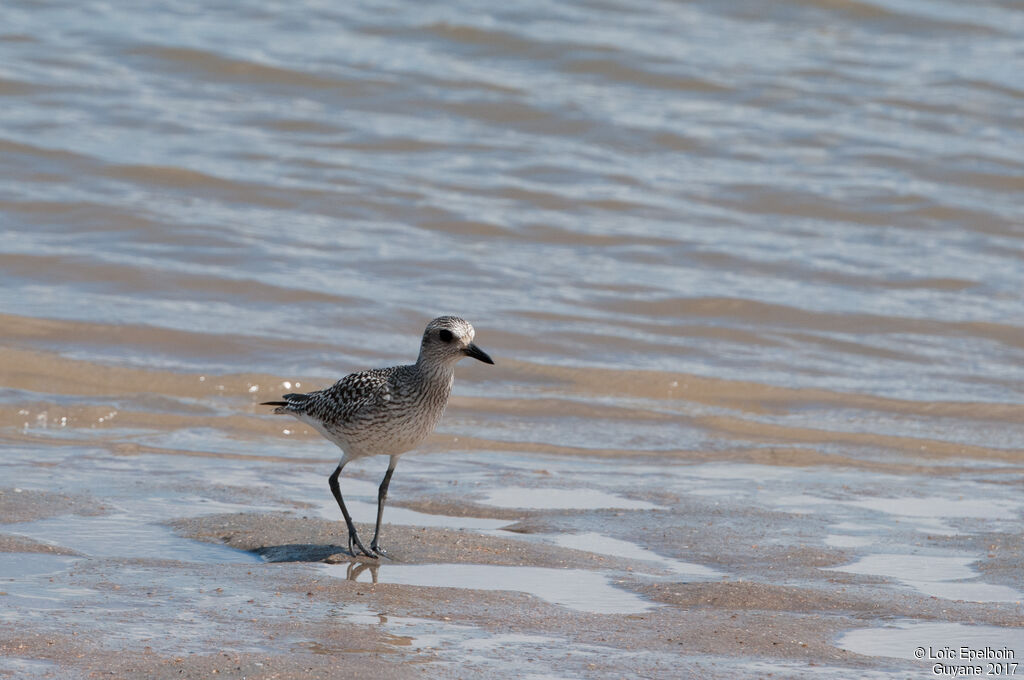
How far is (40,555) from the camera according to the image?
6184 mm

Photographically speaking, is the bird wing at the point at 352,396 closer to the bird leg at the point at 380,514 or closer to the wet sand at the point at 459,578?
the bird leg at the point at 380,514

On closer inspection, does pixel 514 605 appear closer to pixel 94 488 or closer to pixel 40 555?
pixel 40 555

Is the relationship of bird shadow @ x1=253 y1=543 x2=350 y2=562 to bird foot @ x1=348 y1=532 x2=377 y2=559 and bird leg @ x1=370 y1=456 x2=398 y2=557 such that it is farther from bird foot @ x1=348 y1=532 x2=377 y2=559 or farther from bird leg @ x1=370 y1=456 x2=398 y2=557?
bird leg @ x1=370 y1=456 x2=398 y2=557

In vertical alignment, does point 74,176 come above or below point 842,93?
below

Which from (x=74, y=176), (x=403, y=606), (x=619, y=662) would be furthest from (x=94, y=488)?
(x=74, y=176)

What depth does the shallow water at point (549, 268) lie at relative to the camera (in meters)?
7.98

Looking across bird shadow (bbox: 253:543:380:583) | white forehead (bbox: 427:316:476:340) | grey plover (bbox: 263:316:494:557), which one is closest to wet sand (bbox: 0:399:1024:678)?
bird shadow (bbox: 253:543:380:583)

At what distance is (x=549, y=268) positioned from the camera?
1402 cm

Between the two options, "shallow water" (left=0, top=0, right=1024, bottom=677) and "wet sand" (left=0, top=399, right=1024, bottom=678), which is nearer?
"wet sand" (left=0, top=399, right=1024, bottom=678)

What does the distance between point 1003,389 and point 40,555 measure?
25.5ft

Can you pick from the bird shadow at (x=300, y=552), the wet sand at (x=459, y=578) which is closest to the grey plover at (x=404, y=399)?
the bird shadow at (x=300, y=552)

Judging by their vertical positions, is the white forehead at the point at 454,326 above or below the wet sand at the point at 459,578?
above

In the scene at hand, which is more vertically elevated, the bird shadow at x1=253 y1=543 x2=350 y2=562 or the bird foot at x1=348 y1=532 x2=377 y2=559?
the bird foot at x1=348 y1=532 x2=377 y2=559

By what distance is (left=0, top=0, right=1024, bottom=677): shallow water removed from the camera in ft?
26.2
